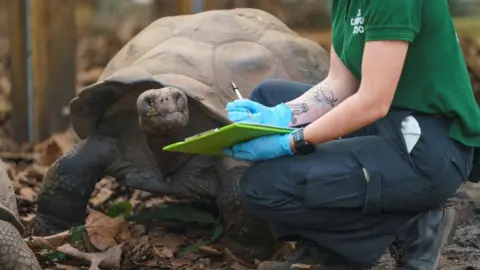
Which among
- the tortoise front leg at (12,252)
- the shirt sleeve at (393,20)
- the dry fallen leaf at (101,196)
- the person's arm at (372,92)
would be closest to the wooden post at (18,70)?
the dry fallen leaf at (101,196)

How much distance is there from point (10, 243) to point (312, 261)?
3.02 ft

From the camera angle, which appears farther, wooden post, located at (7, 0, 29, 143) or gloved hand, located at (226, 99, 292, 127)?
wooden post, located at (7, 0, 29, 143)

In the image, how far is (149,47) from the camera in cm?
386

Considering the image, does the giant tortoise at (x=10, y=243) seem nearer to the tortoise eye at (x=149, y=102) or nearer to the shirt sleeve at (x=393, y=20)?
the tortoise eye at (x=149, y=102)

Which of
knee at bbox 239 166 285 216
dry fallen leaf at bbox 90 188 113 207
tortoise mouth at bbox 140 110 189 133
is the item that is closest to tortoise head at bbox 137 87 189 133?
tortoise mouth at bbox 140 110 189 133

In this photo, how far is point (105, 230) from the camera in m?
3.49

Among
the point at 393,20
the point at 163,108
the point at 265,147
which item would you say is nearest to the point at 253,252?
the point at 163,108

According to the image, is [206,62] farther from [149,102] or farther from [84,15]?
[84,15]

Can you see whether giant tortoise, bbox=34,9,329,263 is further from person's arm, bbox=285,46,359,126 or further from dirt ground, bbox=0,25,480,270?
person's arm, bbox=285,46,359,126

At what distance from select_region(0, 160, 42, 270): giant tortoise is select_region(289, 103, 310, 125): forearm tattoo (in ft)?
3.06

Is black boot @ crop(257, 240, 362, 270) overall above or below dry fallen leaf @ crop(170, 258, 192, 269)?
above

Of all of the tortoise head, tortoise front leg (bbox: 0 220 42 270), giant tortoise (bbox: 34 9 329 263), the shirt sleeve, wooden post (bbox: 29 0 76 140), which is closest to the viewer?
the shirt sleeve

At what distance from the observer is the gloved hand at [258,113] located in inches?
102

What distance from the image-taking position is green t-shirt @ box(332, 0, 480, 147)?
8.05 feet
